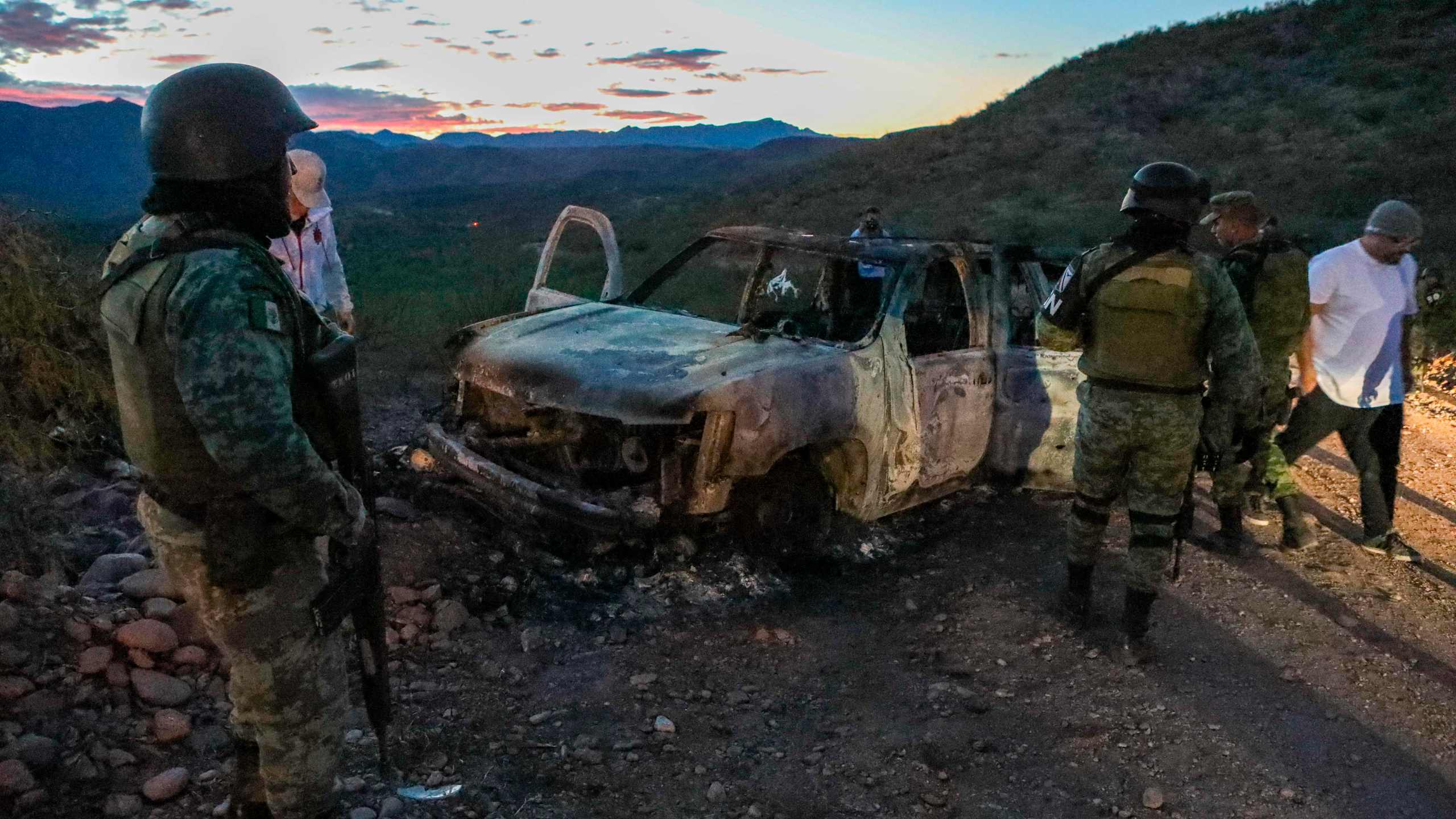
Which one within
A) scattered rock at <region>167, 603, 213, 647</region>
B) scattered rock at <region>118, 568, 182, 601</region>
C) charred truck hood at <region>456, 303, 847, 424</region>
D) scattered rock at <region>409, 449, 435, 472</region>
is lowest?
scattered rock at <region>167, 603, 213, 647</region>

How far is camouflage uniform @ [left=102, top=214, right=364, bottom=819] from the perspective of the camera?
186 cm

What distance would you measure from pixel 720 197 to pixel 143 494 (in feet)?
113

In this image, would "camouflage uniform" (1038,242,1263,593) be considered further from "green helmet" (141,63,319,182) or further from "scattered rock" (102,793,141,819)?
"scattered rock" (102,793,141,819)

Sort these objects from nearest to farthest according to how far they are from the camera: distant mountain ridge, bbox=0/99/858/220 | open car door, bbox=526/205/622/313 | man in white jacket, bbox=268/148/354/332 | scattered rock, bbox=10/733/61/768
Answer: scattered rock, bbox=10/733/61/768 < man in white jacket, bbox=268/148/354/332 < open car door, bbox=526/205/622/313 < distant mountain ridge, bbox=0/99/858/220

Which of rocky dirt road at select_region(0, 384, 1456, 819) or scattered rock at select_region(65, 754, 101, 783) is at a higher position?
scattered rock at select_region(65, 754, 101, 783)

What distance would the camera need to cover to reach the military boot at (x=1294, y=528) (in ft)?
16.5

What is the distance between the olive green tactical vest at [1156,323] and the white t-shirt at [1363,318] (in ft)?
4.76

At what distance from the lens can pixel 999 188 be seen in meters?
25.7

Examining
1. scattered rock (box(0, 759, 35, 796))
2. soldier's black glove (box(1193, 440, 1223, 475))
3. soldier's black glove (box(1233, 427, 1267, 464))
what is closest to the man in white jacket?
scattered rock (box(0, 759, 35, 796))

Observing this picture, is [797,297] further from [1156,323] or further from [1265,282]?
[1156,323]

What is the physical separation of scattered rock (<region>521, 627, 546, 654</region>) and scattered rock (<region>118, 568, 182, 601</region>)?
1264mm

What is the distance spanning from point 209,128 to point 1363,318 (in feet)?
16.0

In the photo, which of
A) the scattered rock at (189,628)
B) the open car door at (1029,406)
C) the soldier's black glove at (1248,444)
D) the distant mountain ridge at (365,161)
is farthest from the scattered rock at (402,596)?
the distant mountain ridge at (365,161)

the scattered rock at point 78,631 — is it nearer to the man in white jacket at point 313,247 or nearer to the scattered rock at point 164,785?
the scattered rock at point 164,785
